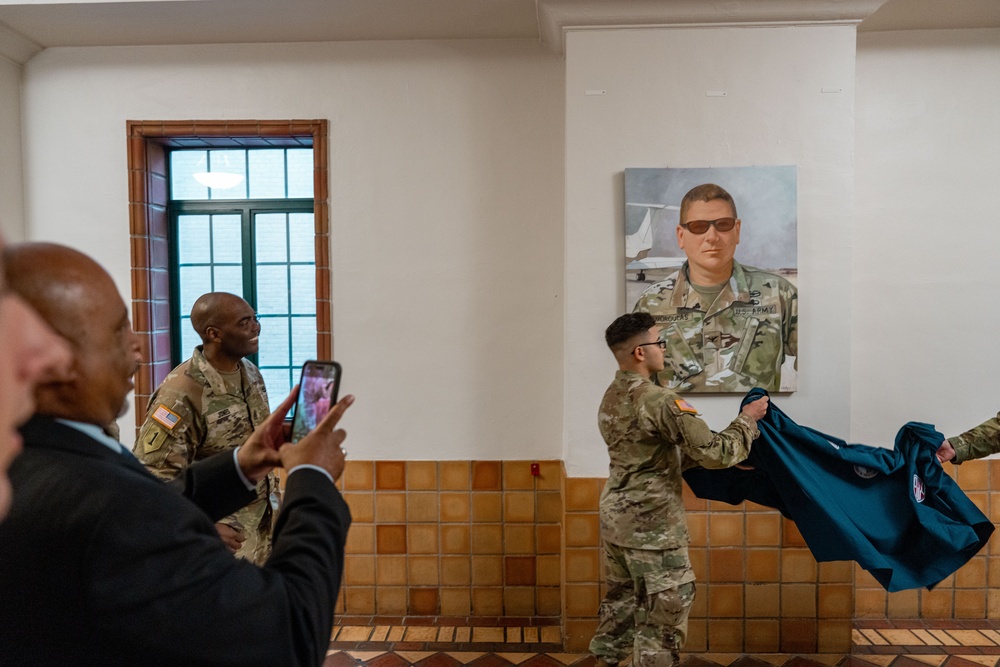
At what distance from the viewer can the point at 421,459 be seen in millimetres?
3699

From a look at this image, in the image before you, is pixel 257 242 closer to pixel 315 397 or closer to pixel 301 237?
pixel 301 237

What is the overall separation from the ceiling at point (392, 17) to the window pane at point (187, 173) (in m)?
0.63

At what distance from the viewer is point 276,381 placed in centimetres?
400

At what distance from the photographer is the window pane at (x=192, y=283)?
157 inches

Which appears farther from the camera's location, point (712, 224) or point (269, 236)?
point (269, 236)

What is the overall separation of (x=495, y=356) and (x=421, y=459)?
721 millimetres

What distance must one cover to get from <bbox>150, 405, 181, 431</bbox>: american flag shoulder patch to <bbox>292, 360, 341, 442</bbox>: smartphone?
1312 mm

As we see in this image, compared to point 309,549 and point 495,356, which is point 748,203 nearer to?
point 495,356

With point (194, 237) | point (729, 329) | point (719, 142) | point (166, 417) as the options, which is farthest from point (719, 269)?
point (194, 237)

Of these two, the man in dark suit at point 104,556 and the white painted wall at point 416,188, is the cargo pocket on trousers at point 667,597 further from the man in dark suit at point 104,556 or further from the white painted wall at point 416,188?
the man in dark suit at point 104,556

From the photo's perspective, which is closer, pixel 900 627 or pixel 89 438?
pixel 89 438

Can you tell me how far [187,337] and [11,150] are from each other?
4.54ft

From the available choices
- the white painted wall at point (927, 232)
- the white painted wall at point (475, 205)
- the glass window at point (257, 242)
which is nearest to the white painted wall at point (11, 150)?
the white painted wall at point (475, 205)

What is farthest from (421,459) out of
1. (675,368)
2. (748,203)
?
(748,203)
